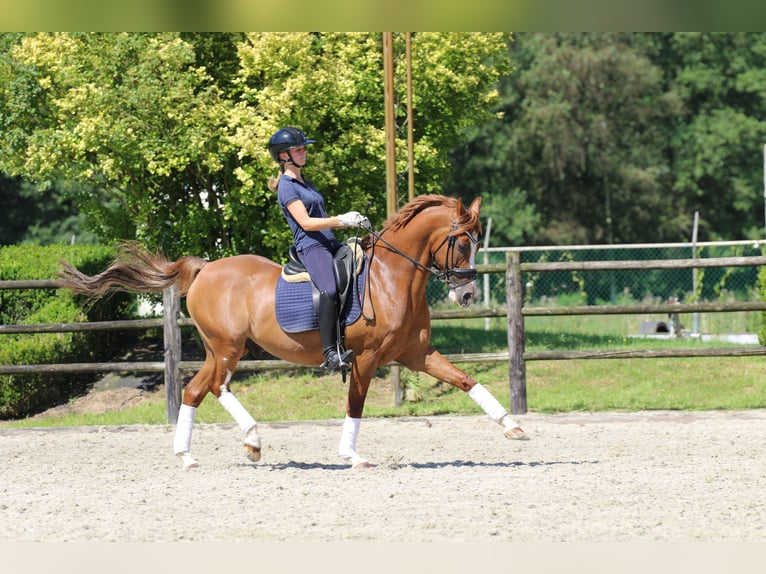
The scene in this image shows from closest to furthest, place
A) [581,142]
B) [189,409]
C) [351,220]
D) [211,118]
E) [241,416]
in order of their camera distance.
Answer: [351,220]
[241,416]
[189,409]
[211,118]
[581,142]

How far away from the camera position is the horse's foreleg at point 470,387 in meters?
6.55

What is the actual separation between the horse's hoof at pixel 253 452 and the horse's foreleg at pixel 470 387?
1.26m

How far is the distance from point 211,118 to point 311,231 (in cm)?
660

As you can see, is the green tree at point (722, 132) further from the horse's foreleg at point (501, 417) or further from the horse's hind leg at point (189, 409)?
the horse's hind leg at point (189, 409)

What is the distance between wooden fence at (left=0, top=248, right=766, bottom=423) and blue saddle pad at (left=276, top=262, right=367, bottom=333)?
2.94 metres

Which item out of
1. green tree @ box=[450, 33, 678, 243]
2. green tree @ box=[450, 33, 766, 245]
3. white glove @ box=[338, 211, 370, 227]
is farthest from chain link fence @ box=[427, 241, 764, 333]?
white glove @ box=[338, 211, 370, 227]

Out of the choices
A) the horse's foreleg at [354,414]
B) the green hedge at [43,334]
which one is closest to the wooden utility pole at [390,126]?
the green hedge at [43,334]

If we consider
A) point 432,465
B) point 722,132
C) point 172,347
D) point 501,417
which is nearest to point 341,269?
point 501,417

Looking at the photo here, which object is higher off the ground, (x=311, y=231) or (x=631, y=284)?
(x=311, y=231)

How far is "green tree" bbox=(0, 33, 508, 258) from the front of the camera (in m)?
12.6

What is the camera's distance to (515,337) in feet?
32.9

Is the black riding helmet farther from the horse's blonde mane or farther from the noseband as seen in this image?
the noseband

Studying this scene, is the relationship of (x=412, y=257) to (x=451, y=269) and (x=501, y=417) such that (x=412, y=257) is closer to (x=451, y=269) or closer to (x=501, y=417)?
(x=451, y=269)

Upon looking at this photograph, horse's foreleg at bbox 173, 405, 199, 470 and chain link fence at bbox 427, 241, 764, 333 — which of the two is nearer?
horse's foreleg at bbox 173, 405, 199, 470
